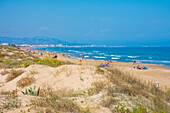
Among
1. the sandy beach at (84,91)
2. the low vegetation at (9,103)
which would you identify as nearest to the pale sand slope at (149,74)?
the sandy beach at (84,91)

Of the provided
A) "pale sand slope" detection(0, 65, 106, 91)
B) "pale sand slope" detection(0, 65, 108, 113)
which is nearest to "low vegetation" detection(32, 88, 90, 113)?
"pale sand slope" detection(0, 65, 108, 113)

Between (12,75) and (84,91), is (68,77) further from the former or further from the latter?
(12,75)

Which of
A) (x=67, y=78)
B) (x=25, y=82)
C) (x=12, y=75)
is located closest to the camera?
(x=67, y=78)

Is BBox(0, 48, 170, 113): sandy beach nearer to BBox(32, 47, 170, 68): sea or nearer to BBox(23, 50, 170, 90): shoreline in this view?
BBox(23, 50, 170, 90): shoreline

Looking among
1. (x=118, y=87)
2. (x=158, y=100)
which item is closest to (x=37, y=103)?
(x=118, y=87)

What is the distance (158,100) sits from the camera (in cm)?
370

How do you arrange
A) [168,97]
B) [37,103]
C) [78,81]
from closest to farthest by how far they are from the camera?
[37,103], [168,97], [78,81]

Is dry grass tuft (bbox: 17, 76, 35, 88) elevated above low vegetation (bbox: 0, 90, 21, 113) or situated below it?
below

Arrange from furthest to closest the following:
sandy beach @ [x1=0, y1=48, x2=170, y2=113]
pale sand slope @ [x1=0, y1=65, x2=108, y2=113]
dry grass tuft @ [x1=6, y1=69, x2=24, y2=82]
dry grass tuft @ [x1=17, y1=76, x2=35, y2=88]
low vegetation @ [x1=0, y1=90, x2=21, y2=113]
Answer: dry grass tuft @ [x1=6, y1=69, x2=24, y2=82] < dry grass tuft @ [x1=17, y1=76, x2=35, y2=88] < pale sand slope @ [x1=0, y1=65, x2=108, y2=113] < sandy beach @ [x1=0, y1=48, x2=170, y2=113] < low vegetation @ [x1=0, y1=90, x2=21, y2=113]

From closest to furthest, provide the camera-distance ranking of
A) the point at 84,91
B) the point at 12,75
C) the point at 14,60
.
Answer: the point at 84,91
the point at 12,75
the point at 14,60

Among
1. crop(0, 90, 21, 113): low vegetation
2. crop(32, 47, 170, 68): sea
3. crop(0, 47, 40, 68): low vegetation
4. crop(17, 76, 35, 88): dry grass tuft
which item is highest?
crop(0, 90, 21, 113): low vegetation

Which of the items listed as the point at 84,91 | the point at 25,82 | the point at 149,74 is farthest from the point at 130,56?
the point at 84,91

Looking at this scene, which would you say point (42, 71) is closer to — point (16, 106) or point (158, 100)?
point (16, 106)

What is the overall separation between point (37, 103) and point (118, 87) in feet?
8.03
